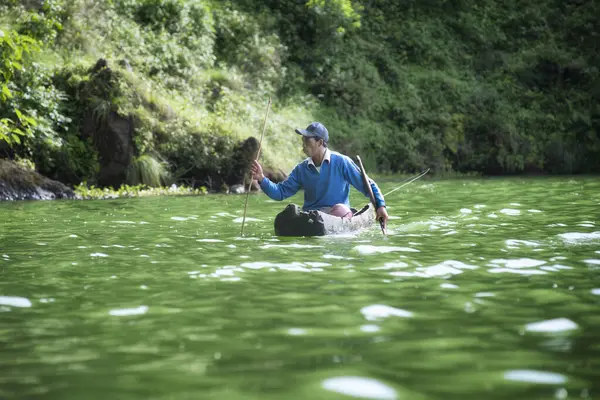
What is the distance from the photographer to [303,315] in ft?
14.5

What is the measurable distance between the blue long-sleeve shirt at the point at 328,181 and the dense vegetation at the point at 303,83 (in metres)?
8.17

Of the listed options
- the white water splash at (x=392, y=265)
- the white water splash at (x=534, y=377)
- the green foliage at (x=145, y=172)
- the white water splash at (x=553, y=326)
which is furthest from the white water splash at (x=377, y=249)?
the green foliage at (x=145, y=172)

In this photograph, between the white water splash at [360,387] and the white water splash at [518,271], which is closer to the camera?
the white water splash at [360,387]

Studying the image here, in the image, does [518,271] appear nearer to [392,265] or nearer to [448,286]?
[448,286]

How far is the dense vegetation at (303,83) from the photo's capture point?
1816 centimetres

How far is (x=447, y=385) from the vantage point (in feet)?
10.2

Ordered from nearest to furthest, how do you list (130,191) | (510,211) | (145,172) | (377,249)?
(377,249) → (510,211) → (130,191) → (145,172)

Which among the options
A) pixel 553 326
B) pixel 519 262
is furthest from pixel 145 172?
pixel 553 326

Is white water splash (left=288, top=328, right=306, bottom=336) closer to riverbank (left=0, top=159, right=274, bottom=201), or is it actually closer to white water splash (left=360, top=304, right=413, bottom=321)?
white water splash (left=360, top=304, right=413, bottom=321)

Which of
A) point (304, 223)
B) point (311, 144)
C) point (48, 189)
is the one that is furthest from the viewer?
point (48, 189)

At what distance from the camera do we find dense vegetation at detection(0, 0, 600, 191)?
18.2 metres

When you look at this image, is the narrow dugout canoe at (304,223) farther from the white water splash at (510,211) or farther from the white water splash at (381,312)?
the white water splash at (381,312)

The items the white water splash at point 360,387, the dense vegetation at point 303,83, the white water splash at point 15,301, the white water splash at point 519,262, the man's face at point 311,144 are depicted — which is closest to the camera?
the white water splash at point 360,387

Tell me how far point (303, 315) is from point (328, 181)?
16.0 feet
